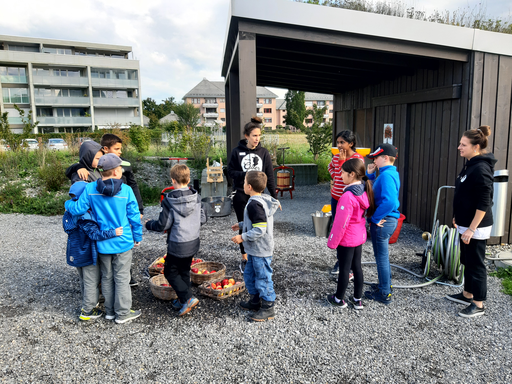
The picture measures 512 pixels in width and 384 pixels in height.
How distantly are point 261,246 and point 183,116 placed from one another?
41208 mm

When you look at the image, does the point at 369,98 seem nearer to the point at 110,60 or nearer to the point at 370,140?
the point at 370,140

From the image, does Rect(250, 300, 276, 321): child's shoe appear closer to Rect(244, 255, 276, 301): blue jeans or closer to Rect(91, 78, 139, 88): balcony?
Rect(244, 255, 276, 301): blue jeans

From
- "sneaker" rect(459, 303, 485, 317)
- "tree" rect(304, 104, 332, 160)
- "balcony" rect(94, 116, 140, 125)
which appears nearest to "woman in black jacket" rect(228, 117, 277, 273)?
"sneaker" rect(459, 303, 485, 317)

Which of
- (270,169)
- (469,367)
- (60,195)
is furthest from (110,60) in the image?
(469,367)

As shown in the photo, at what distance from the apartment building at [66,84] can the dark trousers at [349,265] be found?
3985 cm

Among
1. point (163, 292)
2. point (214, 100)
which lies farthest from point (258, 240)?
point (214, 100)

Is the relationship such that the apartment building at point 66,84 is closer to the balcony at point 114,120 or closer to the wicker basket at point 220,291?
the balcony at point 114,120

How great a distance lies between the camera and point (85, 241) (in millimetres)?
3295

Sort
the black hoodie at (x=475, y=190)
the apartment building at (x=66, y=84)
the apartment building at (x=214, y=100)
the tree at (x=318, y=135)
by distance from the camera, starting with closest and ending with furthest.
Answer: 1. the black hoodie at (x=475, y=190)
2. the tree at (x=318, y=135)
3. the apartment building at (x=66, y=84)
4. the apartment building at (x=214, y=100)

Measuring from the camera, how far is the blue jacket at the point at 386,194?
11.9ft

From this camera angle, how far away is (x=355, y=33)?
551cm

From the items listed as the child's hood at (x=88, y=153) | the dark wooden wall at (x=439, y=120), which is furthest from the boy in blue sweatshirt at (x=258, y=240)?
the dark wooden wall at (x=439, y=120)

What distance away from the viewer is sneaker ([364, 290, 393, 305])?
378 centimetres

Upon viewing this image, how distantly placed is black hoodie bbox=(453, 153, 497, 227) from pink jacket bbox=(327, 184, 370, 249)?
0.90 metres
